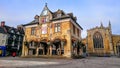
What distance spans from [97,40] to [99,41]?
A: 1.01 m

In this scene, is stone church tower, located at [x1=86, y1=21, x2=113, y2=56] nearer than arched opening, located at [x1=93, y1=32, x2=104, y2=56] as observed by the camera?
Yes

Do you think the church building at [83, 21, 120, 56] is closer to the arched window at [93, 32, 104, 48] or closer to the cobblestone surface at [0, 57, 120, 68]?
the arched window at [93, 32, 104, 48]

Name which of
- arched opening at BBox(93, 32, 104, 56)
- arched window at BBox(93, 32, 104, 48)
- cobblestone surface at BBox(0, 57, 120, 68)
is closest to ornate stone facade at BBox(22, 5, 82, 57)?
cobblestone surface at BBox(0, 57, 120, 68)

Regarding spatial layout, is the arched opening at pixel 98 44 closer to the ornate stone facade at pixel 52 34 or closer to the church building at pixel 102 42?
the church building at pixel 102 42

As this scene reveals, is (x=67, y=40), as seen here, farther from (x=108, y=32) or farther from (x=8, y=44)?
(x=108, y=32)

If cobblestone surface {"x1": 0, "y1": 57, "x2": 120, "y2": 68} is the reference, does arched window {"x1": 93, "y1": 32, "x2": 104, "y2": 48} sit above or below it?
above

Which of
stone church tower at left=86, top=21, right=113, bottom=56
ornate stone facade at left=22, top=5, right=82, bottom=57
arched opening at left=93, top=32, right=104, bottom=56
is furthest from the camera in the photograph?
arched opening at left=93, top=32, right=104, bottom=56

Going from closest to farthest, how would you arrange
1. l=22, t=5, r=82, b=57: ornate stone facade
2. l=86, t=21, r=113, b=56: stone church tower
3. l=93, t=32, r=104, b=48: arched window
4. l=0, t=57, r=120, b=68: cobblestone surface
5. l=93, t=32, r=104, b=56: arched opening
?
l=0, t=57, r=120, b=68: cobblestone surface, l=22, t=5, r=82, b=57: ornate stone facade, l=86, t=21, r=113, b=56: stone church tower, l=93, t=32, r=104, b=56: arched opening, l=93, t=32, r=104, b=48: arched window

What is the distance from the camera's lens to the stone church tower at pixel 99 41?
51947 mm

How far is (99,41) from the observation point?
54.7 metres

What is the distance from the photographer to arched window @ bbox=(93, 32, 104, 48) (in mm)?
54147

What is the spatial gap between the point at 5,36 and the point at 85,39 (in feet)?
118

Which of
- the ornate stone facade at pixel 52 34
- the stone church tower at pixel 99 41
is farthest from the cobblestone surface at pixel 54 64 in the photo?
the stone church tower at pixel 99 41

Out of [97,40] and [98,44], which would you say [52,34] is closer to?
[98,44]
